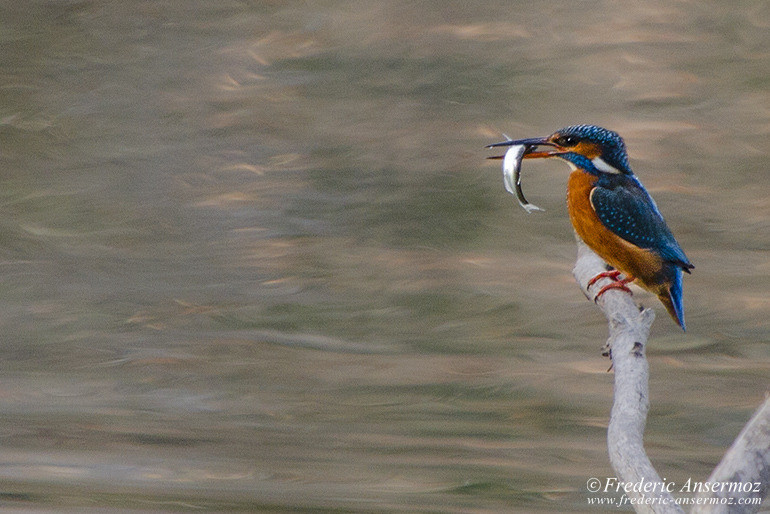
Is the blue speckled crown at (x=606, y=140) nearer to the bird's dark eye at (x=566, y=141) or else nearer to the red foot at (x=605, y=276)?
the bird's dark eye at (x=566, y=141)

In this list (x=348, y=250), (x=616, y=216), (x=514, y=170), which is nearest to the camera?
(x=514, y=170)

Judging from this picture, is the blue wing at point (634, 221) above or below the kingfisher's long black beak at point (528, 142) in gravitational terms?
below

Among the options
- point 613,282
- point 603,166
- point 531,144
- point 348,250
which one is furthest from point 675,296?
point 348,250

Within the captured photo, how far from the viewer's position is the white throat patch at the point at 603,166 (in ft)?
5.65

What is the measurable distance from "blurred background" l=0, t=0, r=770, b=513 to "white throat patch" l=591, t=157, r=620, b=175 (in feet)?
4.44

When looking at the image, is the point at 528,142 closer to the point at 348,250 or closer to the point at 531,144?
the point at 531,144

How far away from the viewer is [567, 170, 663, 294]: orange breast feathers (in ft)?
5.45

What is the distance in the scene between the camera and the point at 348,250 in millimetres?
4387

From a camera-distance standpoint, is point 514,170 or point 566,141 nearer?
point 514,170

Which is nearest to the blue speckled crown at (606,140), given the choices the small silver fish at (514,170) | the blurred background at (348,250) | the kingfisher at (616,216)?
the kingfisher at (616,216)

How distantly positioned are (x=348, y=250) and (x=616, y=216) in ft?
9.10

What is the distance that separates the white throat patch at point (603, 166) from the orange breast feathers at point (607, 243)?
0.8 inches

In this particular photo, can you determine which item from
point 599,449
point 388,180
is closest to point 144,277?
point 388,180

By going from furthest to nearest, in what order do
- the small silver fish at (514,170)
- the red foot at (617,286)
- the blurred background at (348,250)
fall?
the blurred background at (348,250), the red foot at (617,286), the small silver fish at (514,170)
